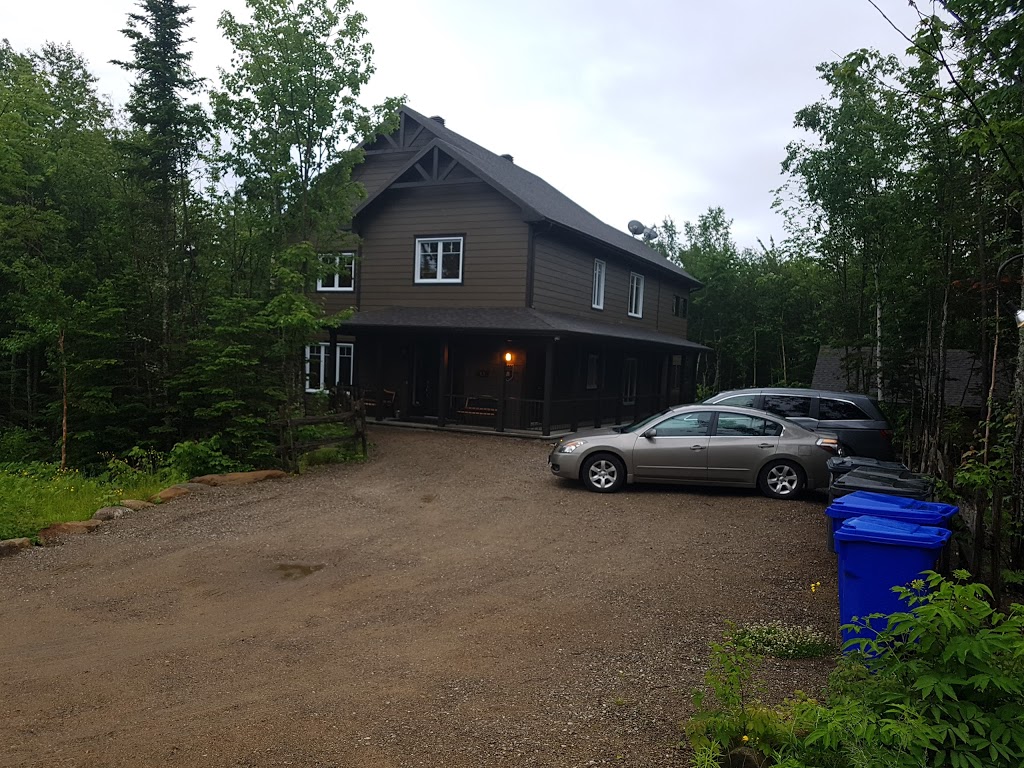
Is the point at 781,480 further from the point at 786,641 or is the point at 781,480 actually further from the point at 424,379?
the point at 424,379

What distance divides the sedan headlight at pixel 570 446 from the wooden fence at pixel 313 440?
5027 millimetres

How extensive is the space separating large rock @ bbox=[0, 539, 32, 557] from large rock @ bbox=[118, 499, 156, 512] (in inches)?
72.5

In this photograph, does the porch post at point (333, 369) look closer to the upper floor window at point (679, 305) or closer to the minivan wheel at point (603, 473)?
the minivan wheel at point (603, 473)

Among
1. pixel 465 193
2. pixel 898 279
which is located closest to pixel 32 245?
pixel 465 193

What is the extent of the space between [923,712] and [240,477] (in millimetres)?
11322

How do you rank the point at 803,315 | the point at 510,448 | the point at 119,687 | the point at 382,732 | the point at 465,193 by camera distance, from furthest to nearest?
1. the point at 803,315
2. the point at 465,193
3. the point at 510,448
4. the point at 119,687
5. the point at 382,732

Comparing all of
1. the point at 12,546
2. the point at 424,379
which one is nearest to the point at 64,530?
the point at 12,546

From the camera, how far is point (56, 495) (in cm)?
1068

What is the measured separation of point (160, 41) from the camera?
15.8m

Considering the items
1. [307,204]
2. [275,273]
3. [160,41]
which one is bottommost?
[275,273]

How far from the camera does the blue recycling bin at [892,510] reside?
5211 mm

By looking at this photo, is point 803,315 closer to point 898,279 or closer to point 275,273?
point 898,279

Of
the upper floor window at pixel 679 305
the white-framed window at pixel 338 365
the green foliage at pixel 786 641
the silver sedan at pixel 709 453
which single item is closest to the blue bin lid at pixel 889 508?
the green foliage at pixel 786 641

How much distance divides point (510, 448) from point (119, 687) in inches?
485
